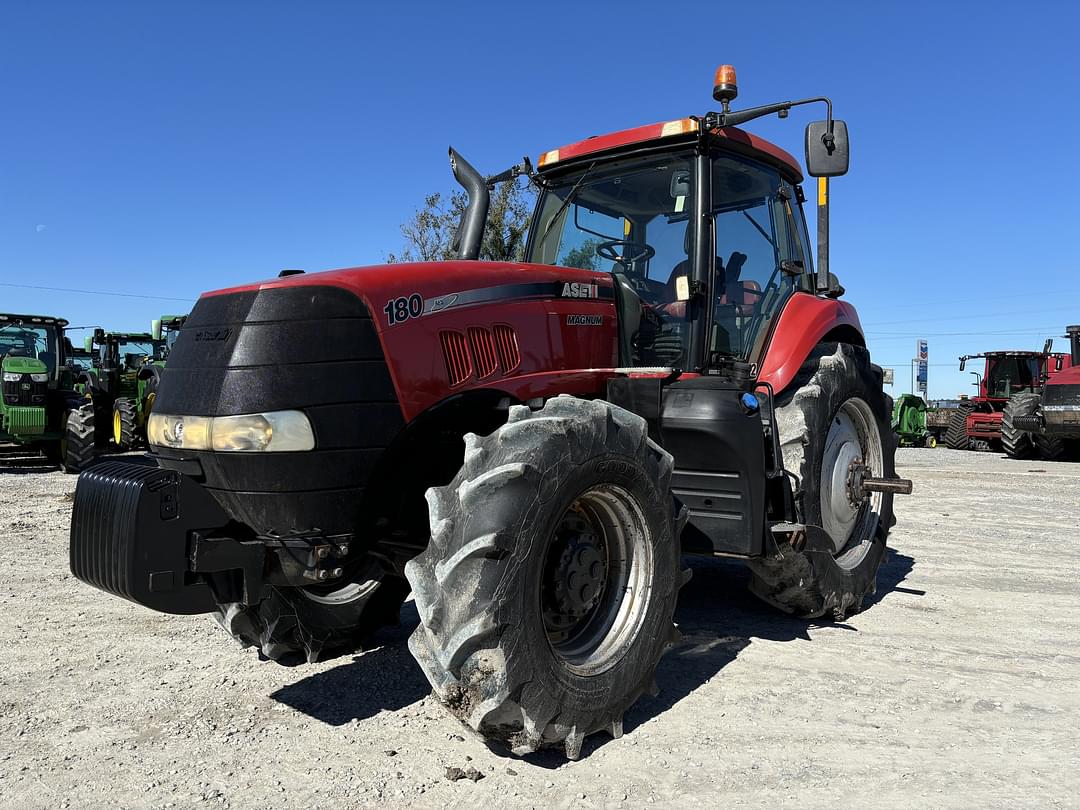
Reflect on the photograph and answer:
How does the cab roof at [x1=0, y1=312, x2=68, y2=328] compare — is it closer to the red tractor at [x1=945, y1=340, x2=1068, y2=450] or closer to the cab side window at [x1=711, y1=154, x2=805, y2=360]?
the cab side window at [x1=711, y1=154, x2=805, y2=360]

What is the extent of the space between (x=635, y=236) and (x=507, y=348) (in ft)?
4.93

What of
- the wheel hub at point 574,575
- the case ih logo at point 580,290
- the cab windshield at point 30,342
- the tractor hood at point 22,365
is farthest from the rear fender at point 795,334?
the cab windshield at point 30,342

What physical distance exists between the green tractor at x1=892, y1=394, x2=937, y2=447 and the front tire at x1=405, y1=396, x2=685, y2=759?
842 inches

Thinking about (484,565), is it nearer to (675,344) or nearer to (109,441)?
(675,344)

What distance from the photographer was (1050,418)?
54.9 ft

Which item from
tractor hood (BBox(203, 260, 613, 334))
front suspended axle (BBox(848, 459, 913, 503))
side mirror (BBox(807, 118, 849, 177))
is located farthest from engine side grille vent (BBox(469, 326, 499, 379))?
front suspended axle (BBox(848, 459, 913, 503))

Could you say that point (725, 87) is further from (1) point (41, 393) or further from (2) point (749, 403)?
(1) point (41, 393)

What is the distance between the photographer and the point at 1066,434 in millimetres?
16734

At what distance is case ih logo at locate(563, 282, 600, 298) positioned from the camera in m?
3.75

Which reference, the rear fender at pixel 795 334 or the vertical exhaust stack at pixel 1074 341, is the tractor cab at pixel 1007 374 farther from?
the rear fender at pixel 795 334

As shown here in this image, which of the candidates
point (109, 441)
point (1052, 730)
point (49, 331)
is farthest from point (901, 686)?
point (49, 331)

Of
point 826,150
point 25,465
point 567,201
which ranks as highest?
point 826,150

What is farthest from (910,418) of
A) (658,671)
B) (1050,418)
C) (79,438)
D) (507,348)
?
(507,348)

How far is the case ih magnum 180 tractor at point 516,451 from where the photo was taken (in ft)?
8.99
